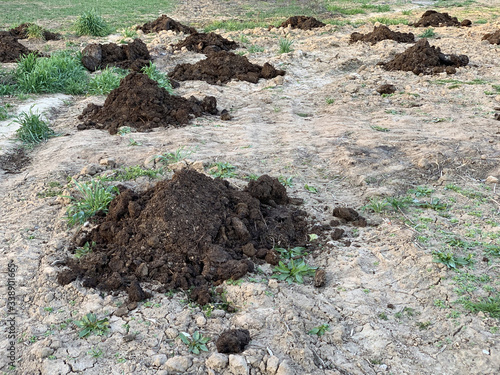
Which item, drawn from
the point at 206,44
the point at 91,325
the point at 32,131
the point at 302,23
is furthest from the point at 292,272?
the point at 302,23

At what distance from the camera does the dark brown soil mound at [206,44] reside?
35.3 feet

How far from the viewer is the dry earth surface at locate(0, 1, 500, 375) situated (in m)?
3.02

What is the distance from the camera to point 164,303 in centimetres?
341

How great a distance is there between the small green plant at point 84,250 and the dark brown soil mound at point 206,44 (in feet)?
24.8

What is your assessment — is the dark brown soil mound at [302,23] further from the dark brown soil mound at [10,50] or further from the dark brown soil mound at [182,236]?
the dark brown soil mound at [182,236]

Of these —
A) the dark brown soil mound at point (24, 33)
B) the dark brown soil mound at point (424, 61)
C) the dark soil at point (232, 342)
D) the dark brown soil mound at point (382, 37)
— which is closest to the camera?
the dark soil at point (232, 342)

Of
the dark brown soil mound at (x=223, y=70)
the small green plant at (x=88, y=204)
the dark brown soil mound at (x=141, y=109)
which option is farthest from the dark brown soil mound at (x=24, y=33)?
the small green plant at (x=88, y=204)

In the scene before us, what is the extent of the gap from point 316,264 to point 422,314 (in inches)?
36.5

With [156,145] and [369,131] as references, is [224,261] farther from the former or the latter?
[369,131]

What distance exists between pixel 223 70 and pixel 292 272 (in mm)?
6050

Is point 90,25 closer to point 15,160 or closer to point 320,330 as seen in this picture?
point 15,160

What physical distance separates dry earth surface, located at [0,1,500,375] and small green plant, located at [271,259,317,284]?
72 millimetres

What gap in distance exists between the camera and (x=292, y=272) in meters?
3.74

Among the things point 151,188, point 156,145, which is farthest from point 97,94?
point 151,188
